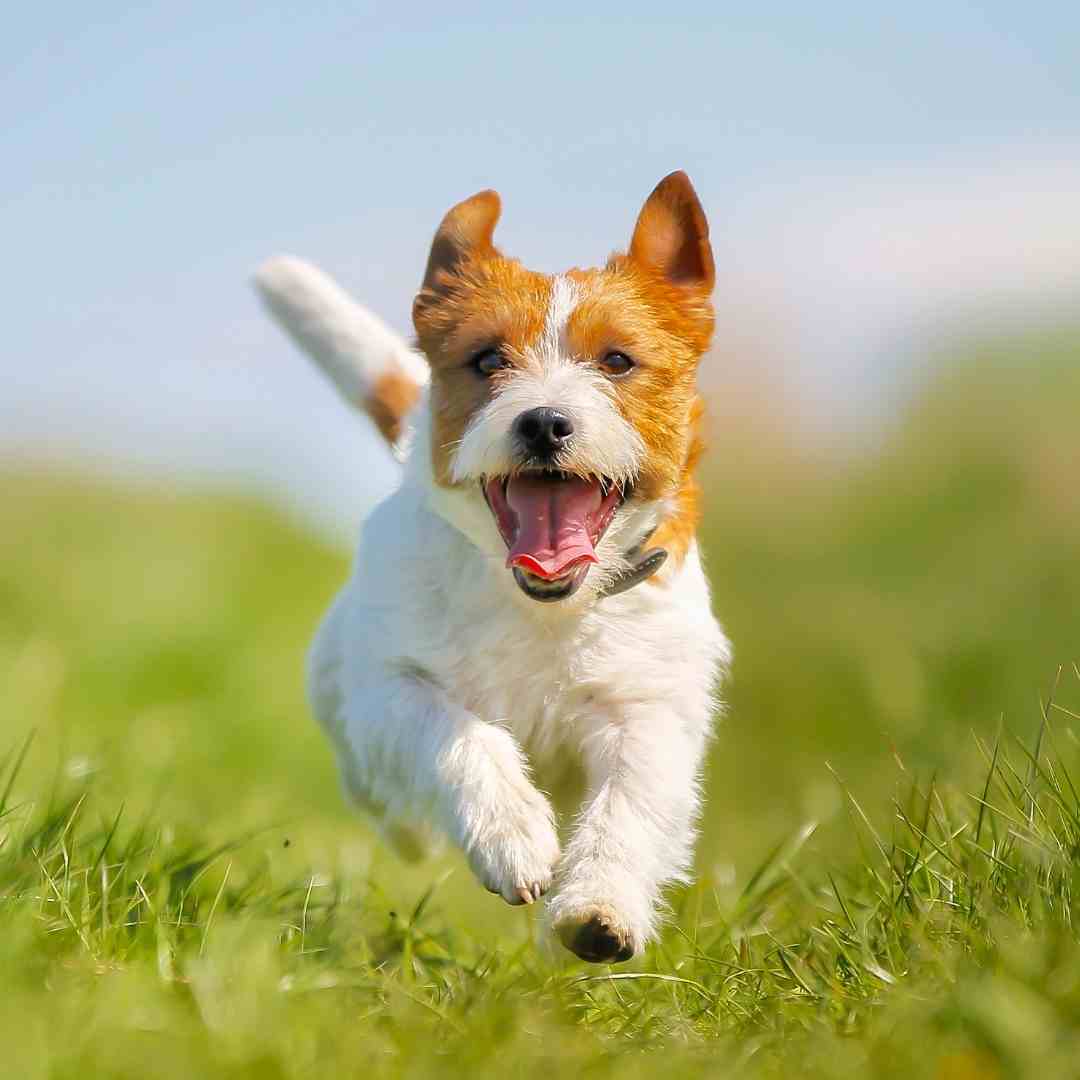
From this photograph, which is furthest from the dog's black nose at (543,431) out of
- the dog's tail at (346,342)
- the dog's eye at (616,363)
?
the dog's tail at (346,342)

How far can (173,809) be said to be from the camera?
183 inches

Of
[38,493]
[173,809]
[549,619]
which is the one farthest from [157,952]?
[38,493]

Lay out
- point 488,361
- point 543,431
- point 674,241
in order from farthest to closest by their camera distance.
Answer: point 674,241
point 488,361
point 543,431

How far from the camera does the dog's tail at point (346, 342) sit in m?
4.98

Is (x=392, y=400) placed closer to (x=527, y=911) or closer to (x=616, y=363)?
(x=616, y=363)

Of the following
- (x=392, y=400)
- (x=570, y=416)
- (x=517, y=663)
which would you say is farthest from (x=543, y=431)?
(x=392, y=400)

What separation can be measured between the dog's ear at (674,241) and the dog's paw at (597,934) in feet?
5.64

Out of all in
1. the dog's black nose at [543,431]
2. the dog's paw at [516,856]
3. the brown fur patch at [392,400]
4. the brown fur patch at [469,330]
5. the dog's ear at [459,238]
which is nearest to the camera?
the dog's paw at [516,856]

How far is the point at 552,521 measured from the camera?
3518mm

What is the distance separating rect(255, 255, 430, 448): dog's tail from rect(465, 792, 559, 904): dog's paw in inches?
73.3

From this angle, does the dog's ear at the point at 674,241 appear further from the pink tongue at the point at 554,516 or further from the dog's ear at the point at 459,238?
the pink tongue at the point at 554,516

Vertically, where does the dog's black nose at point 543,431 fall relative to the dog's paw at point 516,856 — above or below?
above

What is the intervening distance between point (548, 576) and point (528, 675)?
454 millimetres

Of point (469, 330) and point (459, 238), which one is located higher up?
A: point (459, 238)
